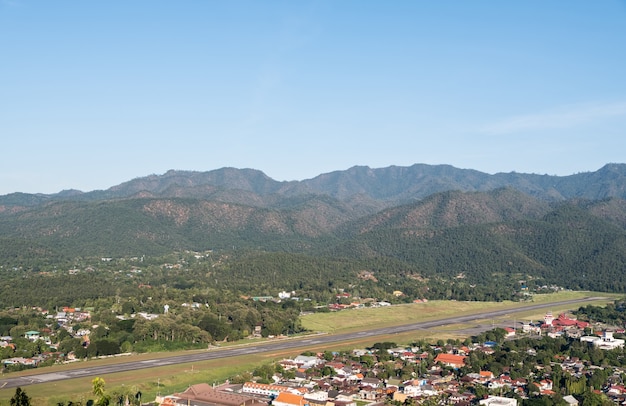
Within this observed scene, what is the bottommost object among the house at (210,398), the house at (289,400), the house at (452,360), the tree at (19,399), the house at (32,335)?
the house at (452,360)

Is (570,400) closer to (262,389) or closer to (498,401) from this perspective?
(498,401)

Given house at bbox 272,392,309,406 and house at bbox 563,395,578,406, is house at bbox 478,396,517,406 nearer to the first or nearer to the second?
house at bbox 563,395,578,406

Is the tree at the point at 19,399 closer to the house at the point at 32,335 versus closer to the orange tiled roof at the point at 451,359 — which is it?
the orange tiled roof at the point at 451,359

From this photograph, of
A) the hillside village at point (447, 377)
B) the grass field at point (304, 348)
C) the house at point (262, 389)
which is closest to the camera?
the hillside village at point (447, 377)

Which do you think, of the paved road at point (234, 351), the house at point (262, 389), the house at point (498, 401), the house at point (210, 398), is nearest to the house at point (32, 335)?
the paved road at point (234, 351)

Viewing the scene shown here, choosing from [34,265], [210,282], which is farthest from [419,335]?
[34,265]

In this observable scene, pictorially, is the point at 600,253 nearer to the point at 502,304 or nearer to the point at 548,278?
the point at 548,278

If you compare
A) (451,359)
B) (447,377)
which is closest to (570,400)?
(447,377)
